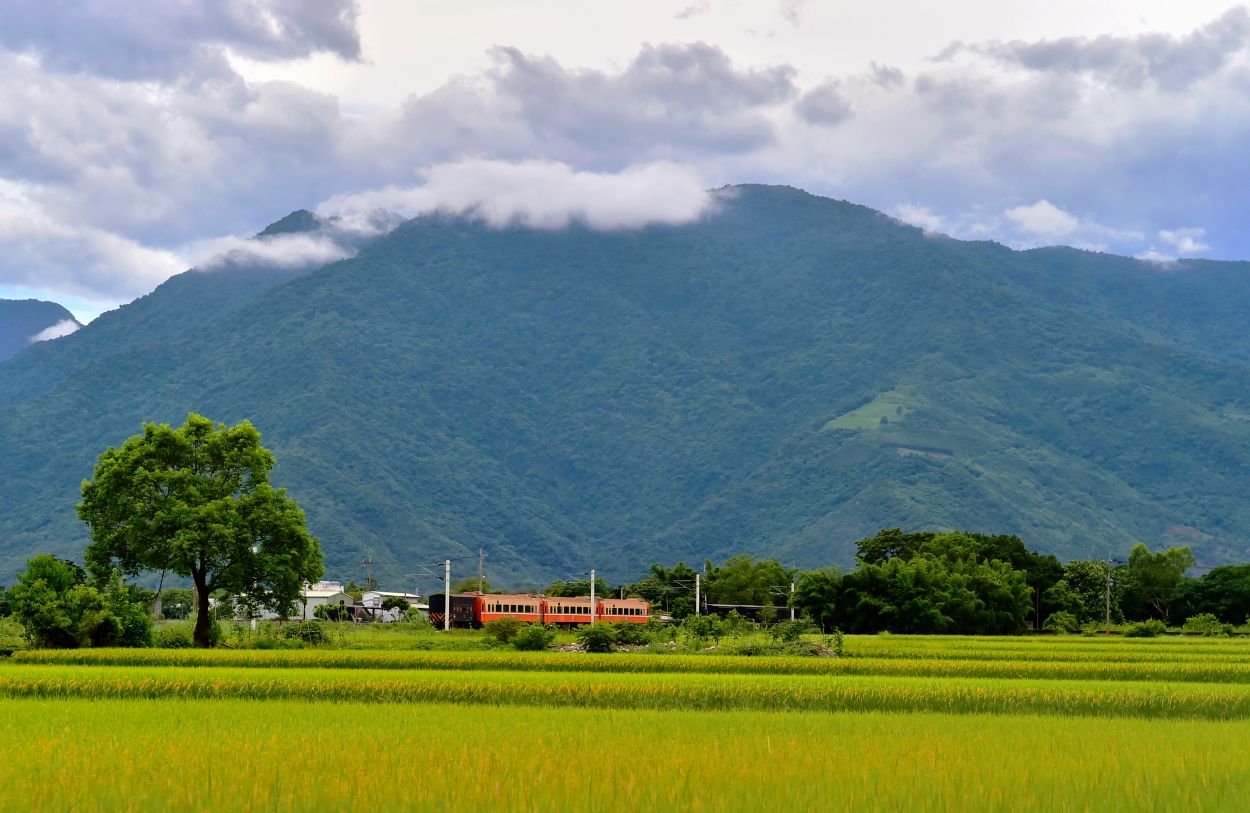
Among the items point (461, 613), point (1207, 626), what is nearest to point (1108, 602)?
point (1207, 626)

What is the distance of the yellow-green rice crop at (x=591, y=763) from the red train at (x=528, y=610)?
7314cm

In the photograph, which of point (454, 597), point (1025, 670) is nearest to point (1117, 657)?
point (1025, 670)

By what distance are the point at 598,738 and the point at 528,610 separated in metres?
79.3

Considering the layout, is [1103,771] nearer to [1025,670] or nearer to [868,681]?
[868,681]

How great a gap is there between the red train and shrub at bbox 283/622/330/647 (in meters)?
36.4

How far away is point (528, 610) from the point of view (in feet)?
319

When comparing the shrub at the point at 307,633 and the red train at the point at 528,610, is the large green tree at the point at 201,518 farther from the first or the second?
the red train at the point at 528,610

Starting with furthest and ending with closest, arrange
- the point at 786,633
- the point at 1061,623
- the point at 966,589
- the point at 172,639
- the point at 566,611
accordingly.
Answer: the point at 1061,623 → the point at 566,611 → the point at 966,589 → the point at 786,633 → the point at 172,639

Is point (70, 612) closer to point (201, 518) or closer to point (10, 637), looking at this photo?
point (10, 637)

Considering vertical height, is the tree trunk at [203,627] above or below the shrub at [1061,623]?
above

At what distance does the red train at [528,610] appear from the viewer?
3809 inches

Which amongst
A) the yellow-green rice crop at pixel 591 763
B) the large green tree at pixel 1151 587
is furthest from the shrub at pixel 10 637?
the large green tree at pixel 1151 587

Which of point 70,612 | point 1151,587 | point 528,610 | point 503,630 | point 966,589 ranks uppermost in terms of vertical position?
point 1151,587

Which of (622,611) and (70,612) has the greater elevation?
(70,612)
